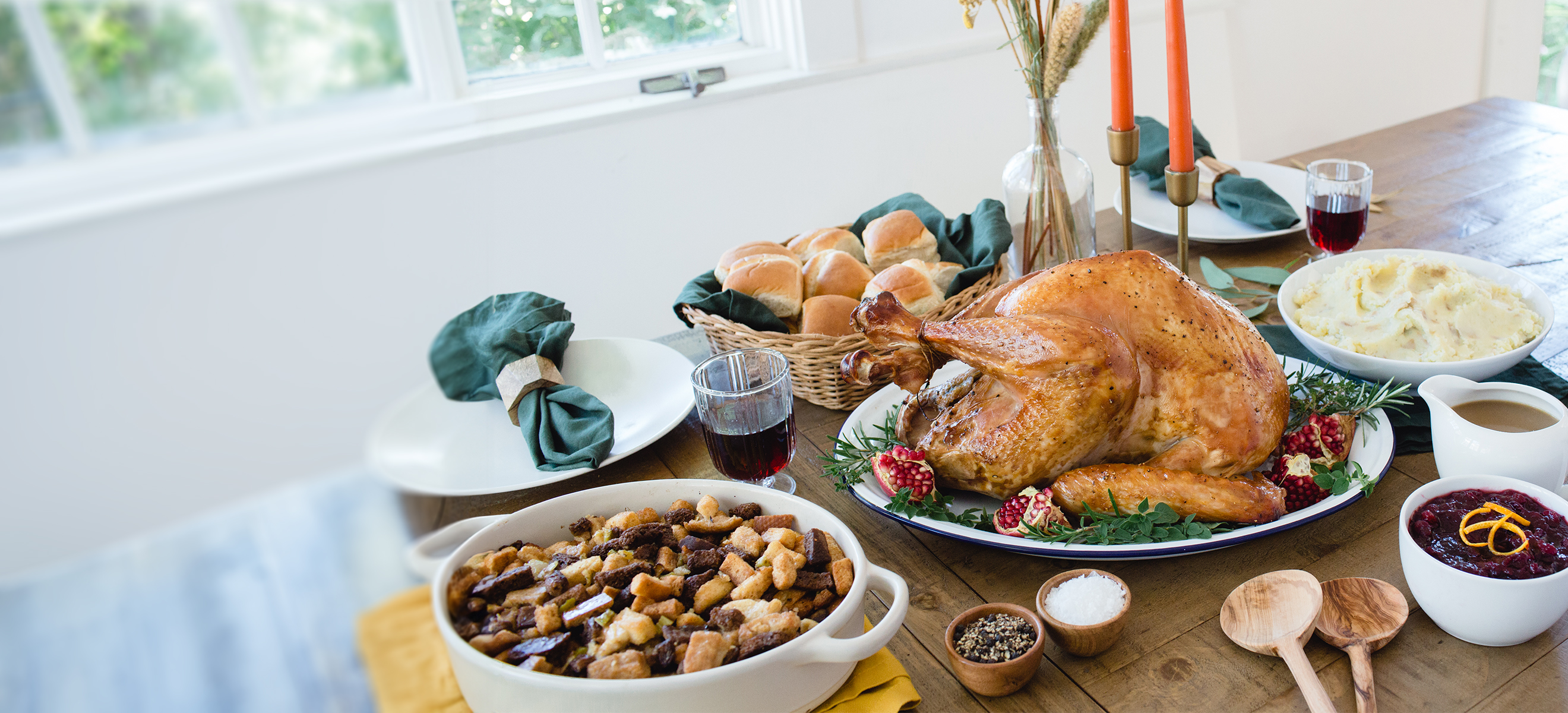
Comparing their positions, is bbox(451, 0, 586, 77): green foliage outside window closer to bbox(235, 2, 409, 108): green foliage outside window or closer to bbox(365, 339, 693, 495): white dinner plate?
bbox(235, 2, 409, 108): green foliage outside window

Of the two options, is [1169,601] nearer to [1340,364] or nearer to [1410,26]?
[1340,364]

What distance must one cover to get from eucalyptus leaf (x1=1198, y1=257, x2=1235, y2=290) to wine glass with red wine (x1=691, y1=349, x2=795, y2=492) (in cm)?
87

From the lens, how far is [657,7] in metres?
3.37

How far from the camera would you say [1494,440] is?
0.91 m

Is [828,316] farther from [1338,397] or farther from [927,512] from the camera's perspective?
[1338,397]

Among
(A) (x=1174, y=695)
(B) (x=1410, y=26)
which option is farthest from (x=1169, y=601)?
(B) (x=1410, y=26)

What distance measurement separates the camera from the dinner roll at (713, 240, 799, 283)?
1.54 metres

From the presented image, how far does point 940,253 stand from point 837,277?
0.22 meters

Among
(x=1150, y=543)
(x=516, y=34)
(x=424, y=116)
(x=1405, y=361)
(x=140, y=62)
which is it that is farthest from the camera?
(x=516, y=34)

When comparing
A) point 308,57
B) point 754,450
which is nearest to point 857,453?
point 754,450

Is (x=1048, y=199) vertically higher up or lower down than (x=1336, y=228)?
higher up

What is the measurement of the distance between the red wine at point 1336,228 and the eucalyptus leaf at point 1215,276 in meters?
0.15

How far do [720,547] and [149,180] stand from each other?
8.64 ft

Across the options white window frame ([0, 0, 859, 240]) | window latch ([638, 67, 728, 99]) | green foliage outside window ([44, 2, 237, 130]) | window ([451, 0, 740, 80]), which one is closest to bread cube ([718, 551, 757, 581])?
green foliage outside window ([44, 2, 237, 130])
